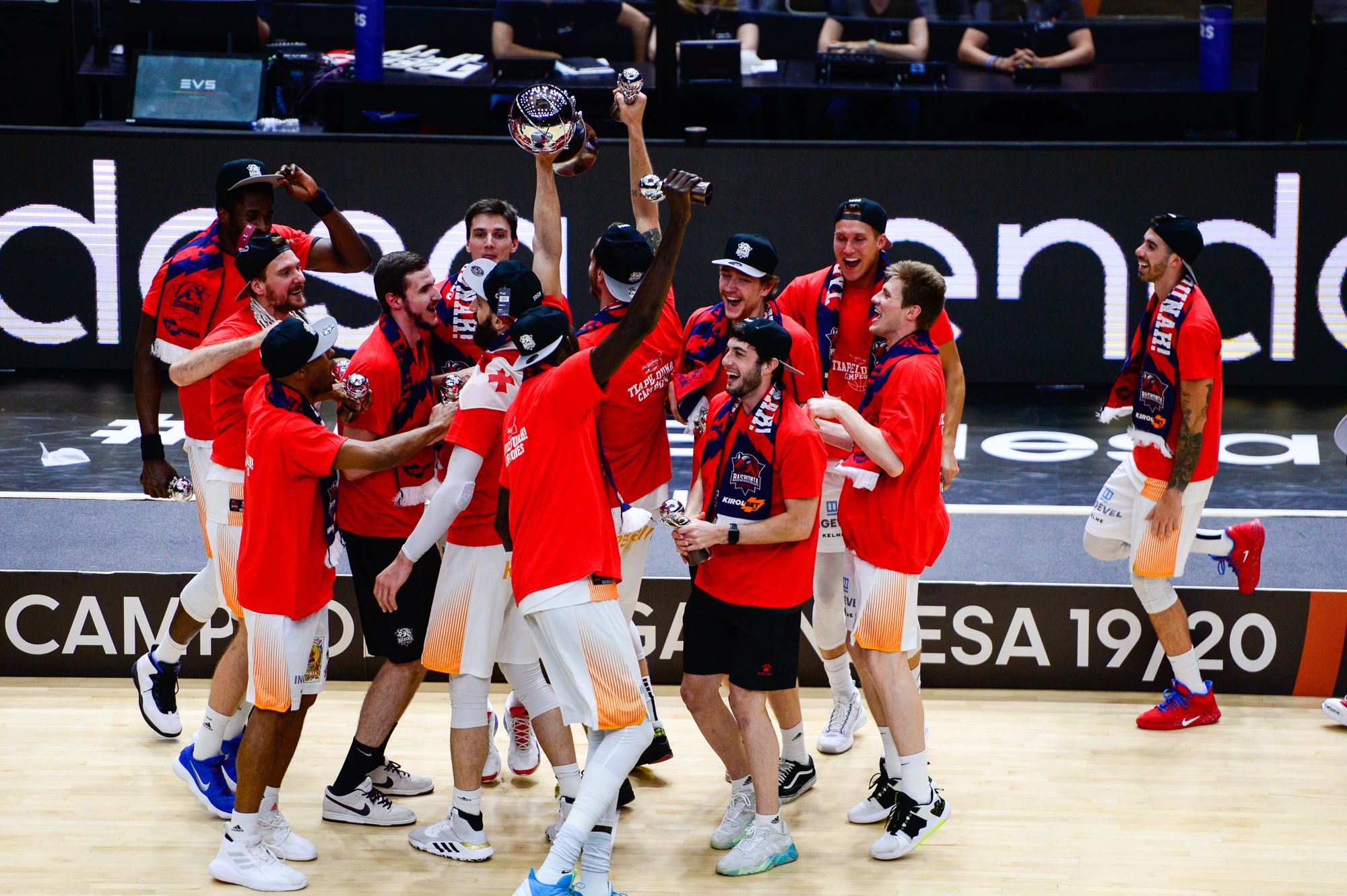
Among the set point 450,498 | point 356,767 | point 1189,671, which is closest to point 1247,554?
point 1189,671

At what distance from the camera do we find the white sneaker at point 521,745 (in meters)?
6.17

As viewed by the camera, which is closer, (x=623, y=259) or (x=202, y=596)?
(x=623, y=259)

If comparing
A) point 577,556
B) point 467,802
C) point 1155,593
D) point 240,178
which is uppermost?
point 240,178

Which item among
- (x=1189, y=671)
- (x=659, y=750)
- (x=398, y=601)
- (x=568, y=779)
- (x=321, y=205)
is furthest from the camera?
(x=1189, y=671)

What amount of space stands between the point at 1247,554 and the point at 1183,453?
1.87 ft

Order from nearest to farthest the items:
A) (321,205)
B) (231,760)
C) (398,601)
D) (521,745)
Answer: (398,601), (231,760), (521,745), (321,205)

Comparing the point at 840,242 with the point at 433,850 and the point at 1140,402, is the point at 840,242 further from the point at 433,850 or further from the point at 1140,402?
the point at 433,850

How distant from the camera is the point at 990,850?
5457 millimetres

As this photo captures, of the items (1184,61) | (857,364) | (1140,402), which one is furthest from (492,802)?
(1184,61)

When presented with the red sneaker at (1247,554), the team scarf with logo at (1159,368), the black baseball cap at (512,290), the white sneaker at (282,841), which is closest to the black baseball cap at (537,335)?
the black baseball cap at (512,290)

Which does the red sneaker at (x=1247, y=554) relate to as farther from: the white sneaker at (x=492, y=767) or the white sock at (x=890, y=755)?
the white sneaker at (x=492, y=767)

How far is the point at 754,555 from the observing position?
5.31 m

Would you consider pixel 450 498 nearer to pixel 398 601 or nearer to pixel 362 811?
pixel 398 601

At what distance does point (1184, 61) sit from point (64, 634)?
8243 millimetres
